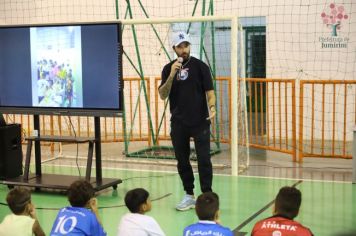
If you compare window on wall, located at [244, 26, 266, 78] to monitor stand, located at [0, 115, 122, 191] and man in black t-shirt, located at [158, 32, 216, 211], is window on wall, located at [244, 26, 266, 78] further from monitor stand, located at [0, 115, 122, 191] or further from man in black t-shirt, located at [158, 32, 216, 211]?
man in black t-shirt, located at [158, 32, 216, 211]

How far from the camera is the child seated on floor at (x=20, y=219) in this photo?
478 centimetres

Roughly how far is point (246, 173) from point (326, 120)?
3702 millimetres

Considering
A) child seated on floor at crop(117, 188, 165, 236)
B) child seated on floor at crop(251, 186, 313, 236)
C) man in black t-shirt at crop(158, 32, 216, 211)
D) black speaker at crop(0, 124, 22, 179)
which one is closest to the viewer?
child seated on floor at crop(251, 186, 313, 236)

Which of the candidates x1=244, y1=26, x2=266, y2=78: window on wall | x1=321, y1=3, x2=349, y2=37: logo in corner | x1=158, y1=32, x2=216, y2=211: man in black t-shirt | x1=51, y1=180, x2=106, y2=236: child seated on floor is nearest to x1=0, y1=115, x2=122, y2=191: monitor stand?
x1=158, y1=32, x2=216, y2=211: man in black t-shirt

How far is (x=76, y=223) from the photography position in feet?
15.9

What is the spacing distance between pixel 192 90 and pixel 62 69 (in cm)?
209

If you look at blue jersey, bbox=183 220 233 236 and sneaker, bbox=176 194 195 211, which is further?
sneaker, bbox=176 194 195 211

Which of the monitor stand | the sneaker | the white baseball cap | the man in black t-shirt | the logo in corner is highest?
the logo in corner

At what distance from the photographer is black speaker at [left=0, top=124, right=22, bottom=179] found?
30.3ft

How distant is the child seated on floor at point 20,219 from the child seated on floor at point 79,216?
0.62ft

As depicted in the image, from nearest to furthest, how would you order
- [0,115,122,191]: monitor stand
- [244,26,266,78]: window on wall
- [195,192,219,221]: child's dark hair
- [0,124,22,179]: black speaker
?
[195,192,219,221]: child's dark hair, [0,115,122,191]: monitor stand, [0,124,22,179]: black speaker, [244,26,266,78]: window on wall

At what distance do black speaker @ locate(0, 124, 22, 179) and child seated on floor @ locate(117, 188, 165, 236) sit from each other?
188 inches

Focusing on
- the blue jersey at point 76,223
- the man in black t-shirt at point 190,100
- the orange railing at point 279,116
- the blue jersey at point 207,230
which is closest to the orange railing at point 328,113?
the orange railing at point 279,116

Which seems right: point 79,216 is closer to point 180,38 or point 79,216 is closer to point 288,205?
point 288,205
